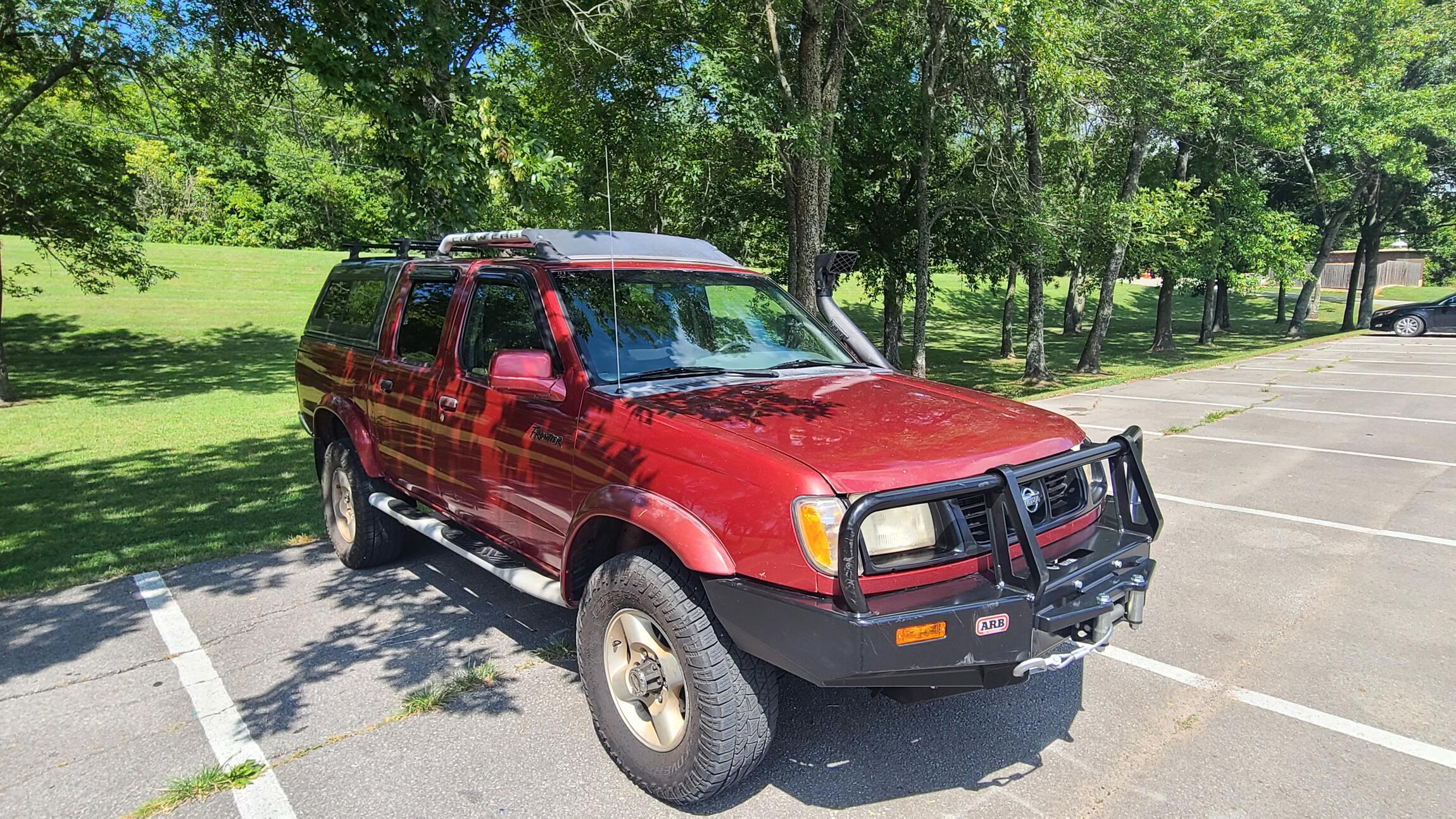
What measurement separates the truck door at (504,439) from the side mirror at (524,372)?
0.38 feet

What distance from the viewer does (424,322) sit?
461 centimetres

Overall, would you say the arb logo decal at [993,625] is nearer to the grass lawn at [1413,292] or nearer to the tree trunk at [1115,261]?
the tree trunk at [1115,261]

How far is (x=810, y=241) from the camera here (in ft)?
36.4

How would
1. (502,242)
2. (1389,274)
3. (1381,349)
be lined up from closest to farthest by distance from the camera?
(502,242) → (1381,349) → (1389,274)

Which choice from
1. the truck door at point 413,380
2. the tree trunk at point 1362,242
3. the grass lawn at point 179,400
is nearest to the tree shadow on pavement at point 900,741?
the truck door at point 413,380

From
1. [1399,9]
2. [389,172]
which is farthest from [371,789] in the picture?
[1399,9]

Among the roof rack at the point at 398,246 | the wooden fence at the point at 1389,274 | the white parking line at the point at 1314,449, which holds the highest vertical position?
the wooden fence at the point at 1389,274

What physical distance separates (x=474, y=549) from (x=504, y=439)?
677mm

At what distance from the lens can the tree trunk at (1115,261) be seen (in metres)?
16.0

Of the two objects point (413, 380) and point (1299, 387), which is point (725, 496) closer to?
point (413, 380)

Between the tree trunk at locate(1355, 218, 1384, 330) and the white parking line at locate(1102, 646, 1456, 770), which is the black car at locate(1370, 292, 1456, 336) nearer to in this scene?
the tree trunk at locate(1355, 218, 1384, 330)

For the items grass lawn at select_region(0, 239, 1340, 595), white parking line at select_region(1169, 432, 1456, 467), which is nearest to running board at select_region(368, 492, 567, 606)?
grass lawn at select_region(0, 239, 1340, 595)

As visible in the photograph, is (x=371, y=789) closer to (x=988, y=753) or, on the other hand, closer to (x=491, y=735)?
(x=491, y=735)

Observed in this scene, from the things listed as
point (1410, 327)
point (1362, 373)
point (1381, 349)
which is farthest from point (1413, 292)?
point (1362, 373)
